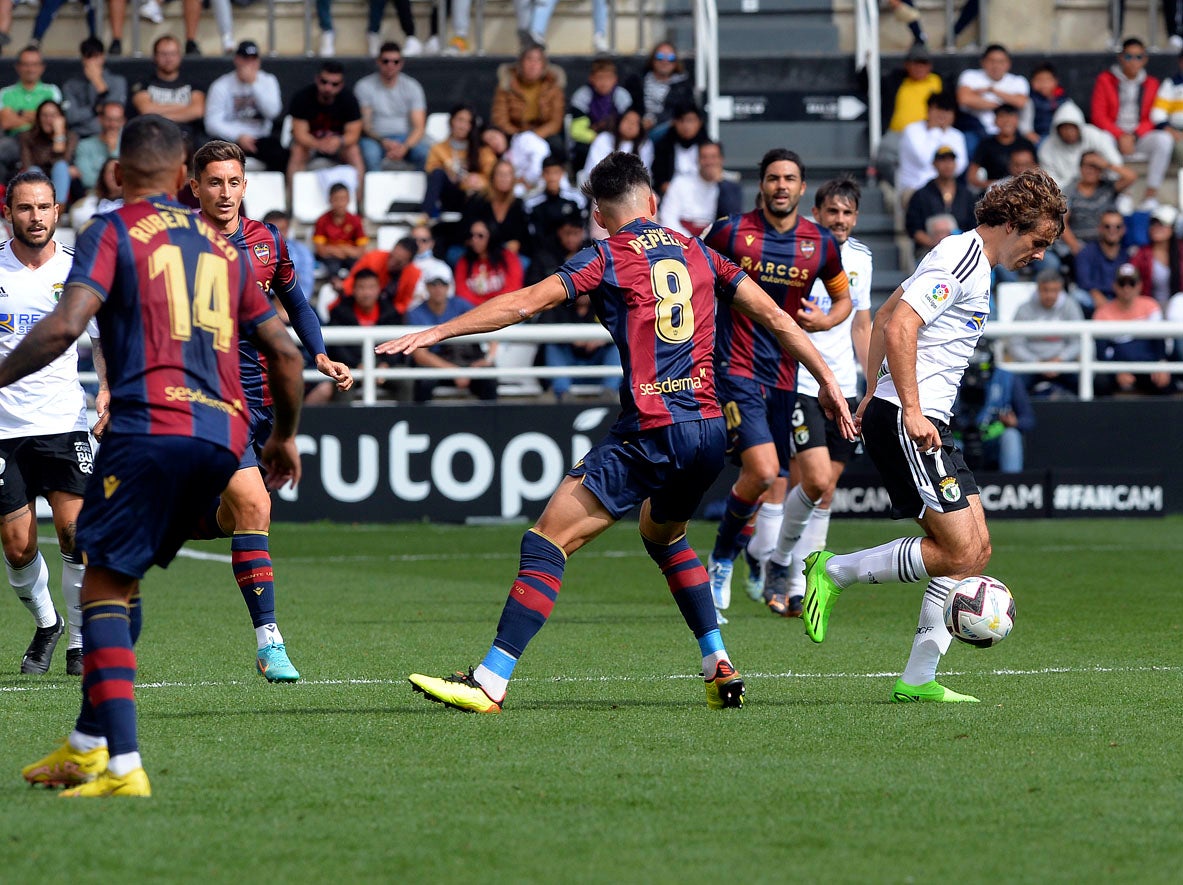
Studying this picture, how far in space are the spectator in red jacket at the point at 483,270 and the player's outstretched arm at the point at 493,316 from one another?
11.7 m

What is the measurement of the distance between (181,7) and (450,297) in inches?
294

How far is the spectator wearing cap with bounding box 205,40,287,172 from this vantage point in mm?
20844

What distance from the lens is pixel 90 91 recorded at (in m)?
20.5

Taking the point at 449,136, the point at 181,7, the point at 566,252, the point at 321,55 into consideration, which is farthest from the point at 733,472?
the point at 181,7

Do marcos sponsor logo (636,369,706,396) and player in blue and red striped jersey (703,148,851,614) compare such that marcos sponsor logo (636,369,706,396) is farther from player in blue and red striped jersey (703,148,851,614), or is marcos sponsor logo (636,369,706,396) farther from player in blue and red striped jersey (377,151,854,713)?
player in blue and red striped jersey (703,148,851,614)

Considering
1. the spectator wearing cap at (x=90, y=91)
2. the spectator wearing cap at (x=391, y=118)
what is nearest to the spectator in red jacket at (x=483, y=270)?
the spectator wearing cap at (x=391, y=118)

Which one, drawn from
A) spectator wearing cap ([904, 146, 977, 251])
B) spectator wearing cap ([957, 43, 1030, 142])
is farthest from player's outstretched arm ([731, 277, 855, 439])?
spectator wearing cap ([957, 43, 1030, 142])

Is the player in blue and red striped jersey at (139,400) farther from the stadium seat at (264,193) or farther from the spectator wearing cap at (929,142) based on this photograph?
the spectator wearing cap at (929,142)

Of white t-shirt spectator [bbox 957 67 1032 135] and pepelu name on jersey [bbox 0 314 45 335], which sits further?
white t-shirt spectator [bbox 957 67 1032 135]

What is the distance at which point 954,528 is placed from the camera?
7168mm

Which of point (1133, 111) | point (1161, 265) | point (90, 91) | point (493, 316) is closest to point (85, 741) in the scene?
point (493, 316)

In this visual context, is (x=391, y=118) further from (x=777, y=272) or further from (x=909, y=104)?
(x=777, y=272)

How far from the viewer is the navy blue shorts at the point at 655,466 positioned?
700 centimetres

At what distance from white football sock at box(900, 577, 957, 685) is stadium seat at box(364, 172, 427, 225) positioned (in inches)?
559
